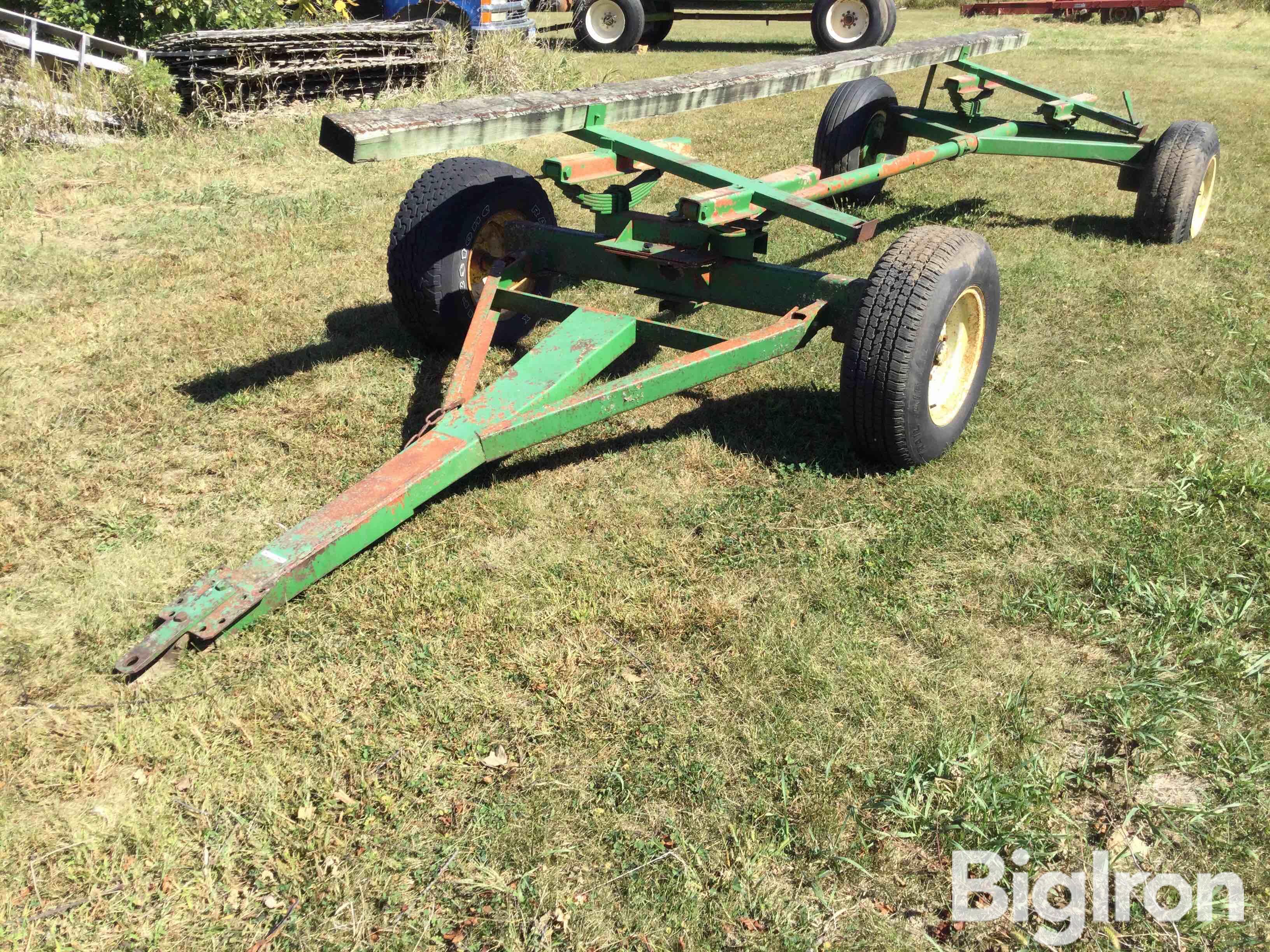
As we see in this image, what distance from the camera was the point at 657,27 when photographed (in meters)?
18.1

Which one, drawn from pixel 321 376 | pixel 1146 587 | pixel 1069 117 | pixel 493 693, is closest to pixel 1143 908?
pixel 1146 587

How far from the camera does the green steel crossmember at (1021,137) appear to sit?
6.69 m

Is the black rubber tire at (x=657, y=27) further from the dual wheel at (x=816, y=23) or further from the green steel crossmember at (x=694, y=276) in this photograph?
the green steel crossmember at (x=694, y=276)

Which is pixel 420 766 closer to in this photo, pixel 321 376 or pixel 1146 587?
pixel 1146 587

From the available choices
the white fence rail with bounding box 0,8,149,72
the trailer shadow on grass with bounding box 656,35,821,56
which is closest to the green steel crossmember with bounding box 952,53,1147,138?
the white fence rail with bounding box 0,8,149,72

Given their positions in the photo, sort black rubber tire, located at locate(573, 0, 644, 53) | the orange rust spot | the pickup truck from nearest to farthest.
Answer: the orange rust spot → the pickup truck → black rubber tire, located at locate(573, 0, 644, 53)

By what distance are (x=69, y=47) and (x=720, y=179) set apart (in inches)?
325

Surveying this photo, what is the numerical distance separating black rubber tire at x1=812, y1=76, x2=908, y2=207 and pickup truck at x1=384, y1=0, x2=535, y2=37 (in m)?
7.56

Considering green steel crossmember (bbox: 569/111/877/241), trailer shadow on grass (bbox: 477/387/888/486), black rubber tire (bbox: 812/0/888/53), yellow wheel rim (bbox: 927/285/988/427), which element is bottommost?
trailer shadow on grass (bbox: 477/387/888/486)

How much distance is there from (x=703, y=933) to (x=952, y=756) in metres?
0.87

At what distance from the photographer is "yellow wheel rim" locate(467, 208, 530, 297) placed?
4.84m

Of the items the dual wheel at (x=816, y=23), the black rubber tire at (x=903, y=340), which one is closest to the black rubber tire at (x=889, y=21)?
the dual wheel at (x=816, y=23)

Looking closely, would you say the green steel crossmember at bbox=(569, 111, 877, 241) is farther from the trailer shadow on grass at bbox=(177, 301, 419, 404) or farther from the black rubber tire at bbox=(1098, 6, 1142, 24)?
the black rubber tire at bbox=(1098, 6, 1142, 24)

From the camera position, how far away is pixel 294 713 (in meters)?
2.86
